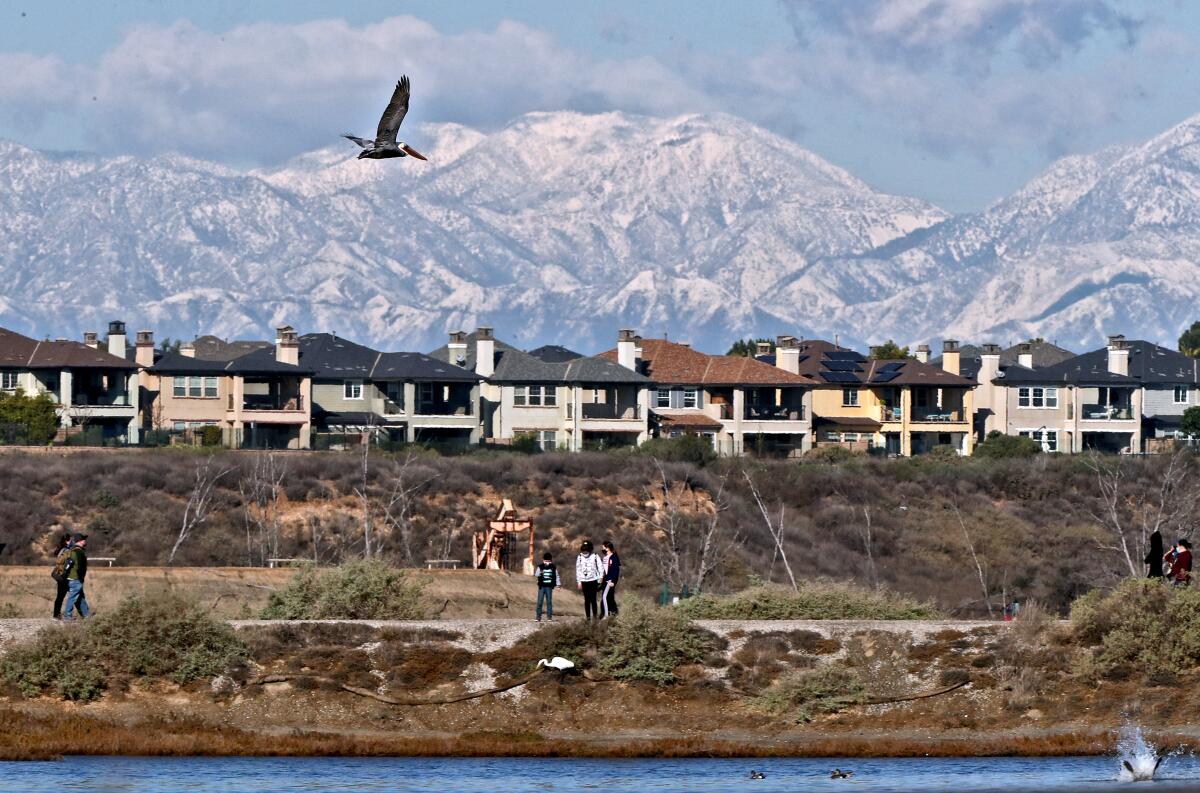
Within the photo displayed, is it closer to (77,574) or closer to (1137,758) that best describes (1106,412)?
(77,574)

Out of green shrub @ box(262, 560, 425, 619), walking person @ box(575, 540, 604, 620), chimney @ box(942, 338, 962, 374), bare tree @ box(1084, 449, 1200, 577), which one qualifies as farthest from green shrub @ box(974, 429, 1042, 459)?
walking person @ box(575, 540, 604, 620)

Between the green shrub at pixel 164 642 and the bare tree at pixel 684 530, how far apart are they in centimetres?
2625

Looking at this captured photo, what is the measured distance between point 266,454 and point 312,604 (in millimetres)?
44698

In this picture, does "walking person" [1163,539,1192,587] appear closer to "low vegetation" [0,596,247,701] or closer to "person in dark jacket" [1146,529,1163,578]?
"person in dark jacket" [1146,529,1163,578]

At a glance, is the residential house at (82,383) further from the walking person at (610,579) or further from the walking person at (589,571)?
the walking person at (589,571)

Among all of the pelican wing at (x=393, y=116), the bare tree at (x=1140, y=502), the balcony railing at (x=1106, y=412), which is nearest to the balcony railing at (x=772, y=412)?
the bare tree at (x=1140, y=502)

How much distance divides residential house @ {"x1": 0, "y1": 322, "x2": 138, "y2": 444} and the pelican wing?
253 feet

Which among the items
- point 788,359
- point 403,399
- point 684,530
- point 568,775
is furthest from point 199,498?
point 568,775

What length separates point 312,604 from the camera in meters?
43.8

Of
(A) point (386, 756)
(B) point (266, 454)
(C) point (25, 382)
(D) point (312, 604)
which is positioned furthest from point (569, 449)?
(A) point (386, 756)

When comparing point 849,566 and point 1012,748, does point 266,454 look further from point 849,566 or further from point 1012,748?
point 1012,748

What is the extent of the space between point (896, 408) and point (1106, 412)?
11.9 meters

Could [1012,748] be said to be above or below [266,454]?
below

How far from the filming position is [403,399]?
110 metres
